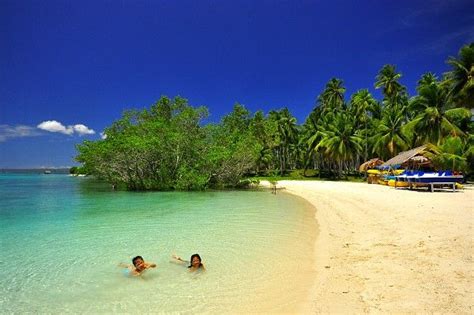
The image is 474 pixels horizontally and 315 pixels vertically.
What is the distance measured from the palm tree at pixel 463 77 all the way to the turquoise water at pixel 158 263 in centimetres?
2057

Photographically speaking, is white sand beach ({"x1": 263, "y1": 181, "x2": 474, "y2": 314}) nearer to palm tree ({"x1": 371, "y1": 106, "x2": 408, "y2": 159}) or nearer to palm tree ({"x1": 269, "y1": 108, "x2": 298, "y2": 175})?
palm tree ({"x1": 371, "y1": 106, "x2": 408, "y2": 159})

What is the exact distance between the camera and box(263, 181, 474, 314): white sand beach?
14.2ft

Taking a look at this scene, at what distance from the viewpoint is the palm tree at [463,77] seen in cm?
2538

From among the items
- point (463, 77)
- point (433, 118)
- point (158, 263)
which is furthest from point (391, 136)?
point (158, 263)

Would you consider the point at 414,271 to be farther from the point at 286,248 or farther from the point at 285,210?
the point at 285,210

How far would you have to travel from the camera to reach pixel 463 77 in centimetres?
2600

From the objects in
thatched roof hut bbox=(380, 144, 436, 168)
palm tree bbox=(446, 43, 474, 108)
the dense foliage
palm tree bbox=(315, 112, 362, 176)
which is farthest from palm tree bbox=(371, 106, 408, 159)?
thatched roof hut bbox=(380, 144, 436, 168)

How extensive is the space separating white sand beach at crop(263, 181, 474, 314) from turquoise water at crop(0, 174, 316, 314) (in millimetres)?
459

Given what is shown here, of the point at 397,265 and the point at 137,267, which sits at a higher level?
the point at 397,265

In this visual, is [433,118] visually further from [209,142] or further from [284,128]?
[284,128]

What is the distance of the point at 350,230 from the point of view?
9516 mm

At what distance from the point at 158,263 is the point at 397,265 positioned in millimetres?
4552

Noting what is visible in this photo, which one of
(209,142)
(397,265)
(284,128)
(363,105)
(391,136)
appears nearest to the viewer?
(397,265)

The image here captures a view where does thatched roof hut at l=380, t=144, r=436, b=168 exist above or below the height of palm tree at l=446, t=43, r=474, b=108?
below
